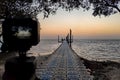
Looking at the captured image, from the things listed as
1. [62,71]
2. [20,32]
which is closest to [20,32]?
[20,32]

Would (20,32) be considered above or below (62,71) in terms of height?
above

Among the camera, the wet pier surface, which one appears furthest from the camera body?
the wet pier surface

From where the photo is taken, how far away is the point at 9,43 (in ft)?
A: 15.3

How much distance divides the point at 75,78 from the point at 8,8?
2352cm

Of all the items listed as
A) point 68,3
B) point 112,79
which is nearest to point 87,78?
point 112,79

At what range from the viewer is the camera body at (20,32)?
4609 millimetres

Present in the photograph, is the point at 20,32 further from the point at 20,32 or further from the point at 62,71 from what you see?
the point at 62,71

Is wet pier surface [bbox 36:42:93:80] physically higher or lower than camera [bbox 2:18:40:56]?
lower

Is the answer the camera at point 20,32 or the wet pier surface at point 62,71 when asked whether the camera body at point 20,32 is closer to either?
the camera at point 20,32

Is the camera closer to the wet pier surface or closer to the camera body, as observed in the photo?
the camera body

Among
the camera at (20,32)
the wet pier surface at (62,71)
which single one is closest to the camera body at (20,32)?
the camera at (20,32)

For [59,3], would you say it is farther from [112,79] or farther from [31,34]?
[31,34]

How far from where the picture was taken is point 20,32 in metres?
4.61

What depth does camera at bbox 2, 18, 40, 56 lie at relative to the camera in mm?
4609
